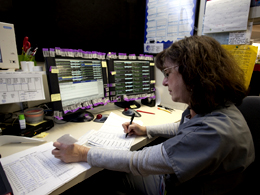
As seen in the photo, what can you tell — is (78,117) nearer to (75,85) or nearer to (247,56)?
(75,85)

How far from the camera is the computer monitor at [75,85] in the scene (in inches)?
39.2

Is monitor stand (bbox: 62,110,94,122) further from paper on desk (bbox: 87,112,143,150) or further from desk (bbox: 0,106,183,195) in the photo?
paper on desk (bbox: 87,112,143,150)

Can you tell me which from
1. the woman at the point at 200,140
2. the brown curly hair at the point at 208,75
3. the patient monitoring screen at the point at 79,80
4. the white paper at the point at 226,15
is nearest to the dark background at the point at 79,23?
the patient monitoring screen at the point at 79,80

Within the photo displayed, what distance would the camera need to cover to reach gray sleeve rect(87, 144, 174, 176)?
0.61m

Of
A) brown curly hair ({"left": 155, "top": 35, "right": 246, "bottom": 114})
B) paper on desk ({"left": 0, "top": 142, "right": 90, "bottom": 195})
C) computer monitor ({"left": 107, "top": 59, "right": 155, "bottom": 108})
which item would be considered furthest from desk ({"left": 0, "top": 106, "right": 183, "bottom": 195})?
brown curly hair ({"left": 155, "top": 35, "right": 246, "bottom": 114})

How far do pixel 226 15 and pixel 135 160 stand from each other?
4.47 feet

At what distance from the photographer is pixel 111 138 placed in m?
0.93

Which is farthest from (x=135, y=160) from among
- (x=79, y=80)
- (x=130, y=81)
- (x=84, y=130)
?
(x=130, y=81)

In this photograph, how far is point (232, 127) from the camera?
0.56 metres

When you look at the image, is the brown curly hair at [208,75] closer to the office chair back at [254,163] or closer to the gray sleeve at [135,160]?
the office chair back at [254,163]

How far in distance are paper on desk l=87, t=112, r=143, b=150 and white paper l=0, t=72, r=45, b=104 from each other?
0.45 meters

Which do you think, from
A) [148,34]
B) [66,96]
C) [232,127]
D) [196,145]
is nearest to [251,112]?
[232,127]

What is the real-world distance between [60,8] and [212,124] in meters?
1.57

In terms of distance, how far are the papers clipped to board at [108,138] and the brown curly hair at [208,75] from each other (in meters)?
0.44
